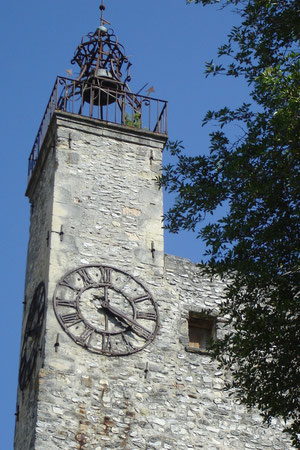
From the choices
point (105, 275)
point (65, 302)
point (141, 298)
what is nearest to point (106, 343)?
point (65, 302)

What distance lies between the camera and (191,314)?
18.1 metres

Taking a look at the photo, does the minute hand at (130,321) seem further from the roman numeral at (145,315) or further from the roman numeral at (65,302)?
the roman numeral at (65,302)

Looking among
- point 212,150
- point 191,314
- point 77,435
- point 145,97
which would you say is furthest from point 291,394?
point 145,97

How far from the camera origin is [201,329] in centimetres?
1828

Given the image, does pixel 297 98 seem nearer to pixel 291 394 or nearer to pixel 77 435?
pixel 291 394

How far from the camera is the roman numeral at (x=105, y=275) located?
17.4 m

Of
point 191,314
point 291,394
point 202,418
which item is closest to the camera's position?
point 291,394

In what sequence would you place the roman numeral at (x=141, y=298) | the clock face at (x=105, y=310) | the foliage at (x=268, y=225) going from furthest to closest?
1. the roman numeral at (x=141, y=298)
2. the clock face at (x=105, y=310)
3. the foliage at (x=268, y=225)

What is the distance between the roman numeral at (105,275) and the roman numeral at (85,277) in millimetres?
209

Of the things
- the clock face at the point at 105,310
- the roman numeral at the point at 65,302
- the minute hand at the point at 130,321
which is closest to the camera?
the clock face at the point at 105,310

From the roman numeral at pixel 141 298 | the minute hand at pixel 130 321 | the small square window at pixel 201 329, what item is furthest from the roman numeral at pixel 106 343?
the small square window at pixel 201 329

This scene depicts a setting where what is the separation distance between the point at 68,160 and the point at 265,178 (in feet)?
23.6

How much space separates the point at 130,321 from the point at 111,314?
1.14 ft

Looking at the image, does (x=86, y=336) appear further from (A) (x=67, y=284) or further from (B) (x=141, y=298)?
(B) (x=141, y=298)
